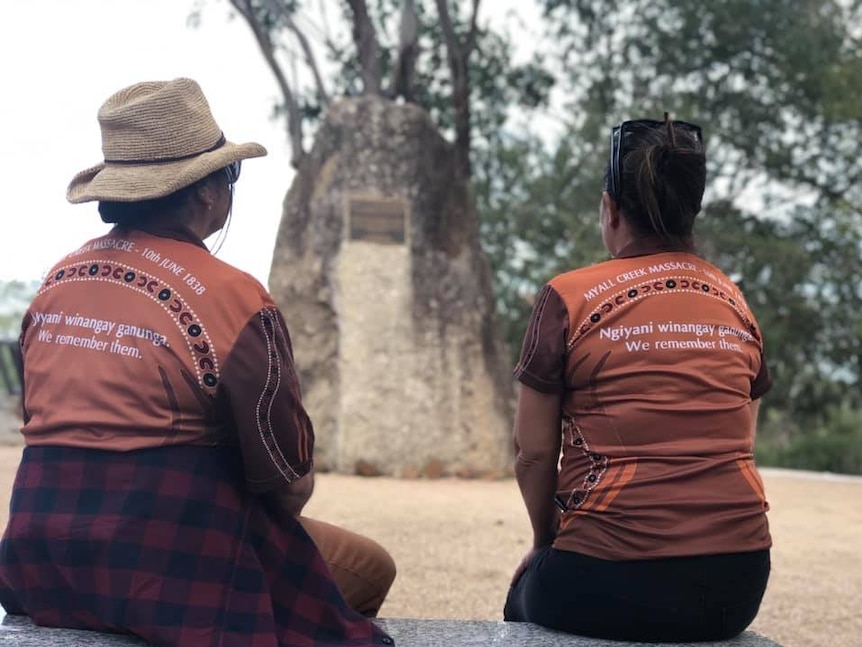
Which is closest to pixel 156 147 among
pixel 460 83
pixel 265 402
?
pixel 265 402

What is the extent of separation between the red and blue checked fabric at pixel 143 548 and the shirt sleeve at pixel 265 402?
91 mm

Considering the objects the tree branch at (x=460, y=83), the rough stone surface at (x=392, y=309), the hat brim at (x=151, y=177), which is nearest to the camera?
the hat brim at (x=151, y=177)

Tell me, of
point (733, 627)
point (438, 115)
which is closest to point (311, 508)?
point (733, 627)

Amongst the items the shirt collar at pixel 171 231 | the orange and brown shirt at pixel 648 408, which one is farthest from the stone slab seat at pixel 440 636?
the shirt collar at pixel 171 231

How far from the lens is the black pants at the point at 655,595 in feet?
6.64

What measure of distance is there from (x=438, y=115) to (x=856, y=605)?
971cm

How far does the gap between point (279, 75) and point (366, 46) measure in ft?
4.20

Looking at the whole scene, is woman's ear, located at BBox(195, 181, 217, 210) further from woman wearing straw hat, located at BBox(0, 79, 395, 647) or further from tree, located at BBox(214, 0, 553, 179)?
tree, located at BBox(214, 0, 553, 179)

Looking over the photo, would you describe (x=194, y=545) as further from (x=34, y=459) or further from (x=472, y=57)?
(x=472, y=57)

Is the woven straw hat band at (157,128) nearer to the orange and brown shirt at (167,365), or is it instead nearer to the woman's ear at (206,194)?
the woman's ear at (206,194)

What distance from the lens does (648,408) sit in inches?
80.5

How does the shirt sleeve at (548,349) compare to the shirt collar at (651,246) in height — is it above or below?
below

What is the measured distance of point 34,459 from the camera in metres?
1.94

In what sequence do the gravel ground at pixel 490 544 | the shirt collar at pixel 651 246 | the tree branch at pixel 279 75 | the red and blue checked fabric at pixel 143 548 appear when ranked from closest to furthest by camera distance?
the red and blue checked fabric at pixel 143 548
the shirt collar at pixel 651 246
the gravel ground at pixel 490 544
the tree branch at pixel 279 75
